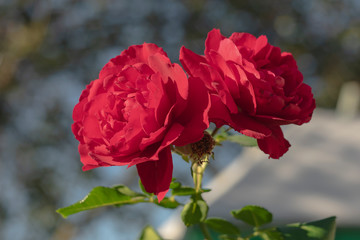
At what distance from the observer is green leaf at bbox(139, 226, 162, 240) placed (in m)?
0.60

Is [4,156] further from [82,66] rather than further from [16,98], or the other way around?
[82,66]

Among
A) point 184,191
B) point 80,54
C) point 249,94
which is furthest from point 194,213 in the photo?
point 80,54

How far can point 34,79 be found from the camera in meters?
5.11

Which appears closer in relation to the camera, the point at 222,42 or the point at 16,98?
the point at 222,42

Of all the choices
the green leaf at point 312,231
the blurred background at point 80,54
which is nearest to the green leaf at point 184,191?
the green leaf at point 312,231

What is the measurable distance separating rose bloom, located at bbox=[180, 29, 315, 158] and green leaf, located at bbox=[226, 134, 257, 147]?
0.09m

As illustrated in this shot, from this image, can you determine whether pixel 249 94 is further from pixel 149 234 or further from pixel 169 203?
pixel 149 234

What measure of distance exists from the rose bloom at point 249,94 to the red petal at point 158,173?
59 mm

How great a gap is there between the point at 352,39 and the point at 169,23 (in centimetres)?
214

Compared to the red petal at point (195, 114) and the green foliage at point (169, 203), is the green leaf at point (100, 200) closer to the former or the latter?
the green foliage at point (169, 203)

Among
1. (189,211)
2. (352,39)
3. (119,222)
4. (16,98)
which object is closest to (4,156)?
(16,98)

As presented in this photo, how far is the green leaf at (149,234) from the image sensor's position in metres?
0.60

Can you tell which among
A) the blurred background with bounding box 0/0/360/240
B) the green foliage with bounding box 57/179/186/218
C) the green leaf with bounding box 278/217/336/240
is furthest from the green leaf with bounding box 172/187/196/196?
the blurred background with bounding box 0/0/360/240

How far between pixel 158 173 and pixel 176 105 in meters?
0.07
